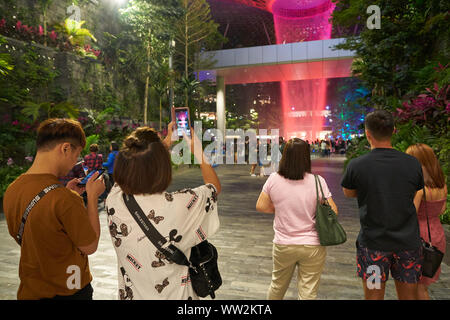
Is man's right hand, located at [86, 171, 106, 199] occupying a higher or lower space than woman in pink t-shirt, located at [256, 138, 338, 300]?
higher

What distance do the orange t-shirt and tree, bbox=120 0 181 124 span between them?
63.2ft

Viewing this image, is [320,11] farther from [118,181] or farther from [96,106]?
[118,181]

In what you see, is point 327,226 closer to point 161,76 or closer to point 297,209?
point 297,209

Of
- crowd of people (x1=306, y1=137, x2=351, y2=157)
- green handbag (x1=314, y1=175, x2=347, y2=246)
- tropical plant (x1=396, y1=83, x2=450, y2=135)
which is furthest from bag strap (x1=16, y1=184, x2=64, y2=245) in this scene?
crowd of people (x1=306, y1=137, x2=351, y2=157)

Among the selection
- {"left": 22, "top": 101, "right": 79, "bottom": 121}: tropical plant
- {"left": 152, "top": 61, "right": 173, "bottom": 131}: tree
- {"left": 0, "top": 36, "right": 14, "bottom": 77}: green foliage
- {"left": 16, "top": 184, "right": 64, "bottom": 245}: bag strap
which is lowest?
{"left": 16, "top": 184, "right": 64, "bottom": 245}: bag strap

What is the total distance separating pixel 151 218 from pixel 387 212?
1647 millimetres

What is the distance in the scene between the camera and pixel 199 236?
5.20 ft

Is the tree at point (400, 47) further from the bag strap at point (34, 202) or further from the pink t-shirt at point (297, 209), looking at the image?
the bag strap at point (34, 202)

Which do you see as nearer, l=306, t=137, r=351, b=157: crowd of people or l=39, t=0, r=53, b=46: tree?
l=39, t=0, r=53, b=46: tree

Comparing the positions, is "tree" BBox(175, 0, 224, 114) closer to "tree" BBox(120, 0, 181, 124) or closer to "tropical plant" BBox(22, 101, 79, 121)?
"tree" BBox(120, 0, 181, 124)

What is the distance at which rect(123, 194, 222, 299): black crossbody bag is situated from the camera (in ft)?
4.89

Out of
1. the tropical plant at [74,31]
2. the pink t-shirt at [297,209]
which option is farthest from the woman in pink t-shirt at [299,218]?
the tropical plant at [74,31]

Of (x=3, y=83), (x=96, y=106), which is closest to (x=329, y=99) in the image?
(x=96, y=106)

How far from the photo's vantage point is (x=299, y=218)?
2320 mm
